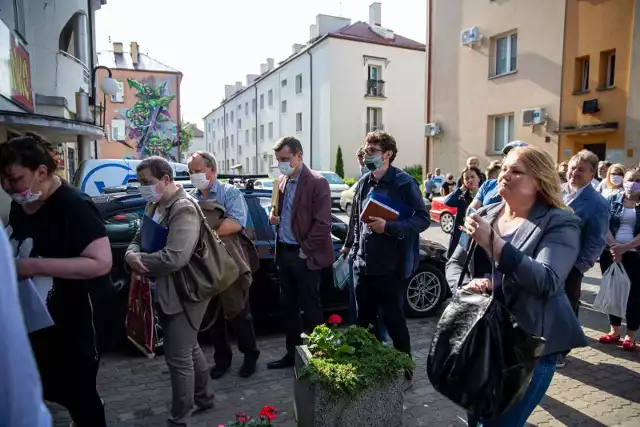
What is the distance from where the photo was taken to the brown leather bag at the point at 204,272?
287 cm

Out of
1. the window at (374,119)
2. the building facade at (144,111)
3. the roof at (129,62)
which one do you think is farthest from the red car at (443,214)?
the roof at (129,62)

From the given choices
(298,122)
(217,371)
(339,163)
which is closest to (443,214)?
(217,371)

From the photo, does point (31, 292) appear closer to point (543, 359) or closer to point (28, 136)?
point (28, 136)

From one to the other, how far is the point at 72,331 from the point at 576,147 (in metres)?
15.5

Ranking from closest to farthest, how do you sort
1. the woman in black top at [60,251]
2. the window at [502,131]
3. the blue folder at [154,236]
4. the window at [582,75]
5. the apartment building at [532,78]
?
the woman in black top at [60,251], the blue folder at [154,236], the apartment building at [532,78], the window at [582,75], the window at [502,131]

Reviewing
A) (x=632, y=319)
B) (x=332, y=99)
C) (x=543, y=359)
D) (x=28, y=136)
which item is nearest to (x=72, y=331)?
(x=28, y=136)

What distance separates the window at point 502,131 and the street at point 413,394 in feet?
44.7

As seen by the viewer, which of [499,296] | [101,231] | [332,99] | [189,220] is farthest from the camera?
[332,99]

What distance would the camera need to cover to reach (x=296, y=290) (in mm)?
4137

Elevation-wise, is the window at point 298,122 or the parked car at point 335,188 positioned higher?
the window at point 298,122

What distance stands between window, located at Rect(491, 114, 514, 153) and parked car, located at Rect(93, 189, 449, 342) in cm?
1283

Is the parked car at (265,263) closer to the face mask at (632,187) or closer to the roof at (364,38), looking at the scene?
the face mask at (632,187)

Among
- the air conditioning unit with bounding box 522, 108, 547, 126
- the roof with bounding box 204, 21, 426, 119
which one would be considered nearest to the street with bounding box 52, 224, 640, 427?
the air conditioning unit with bounding box 522, 108, 547, 126

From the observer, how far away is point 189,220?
2.84m
